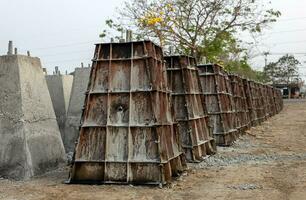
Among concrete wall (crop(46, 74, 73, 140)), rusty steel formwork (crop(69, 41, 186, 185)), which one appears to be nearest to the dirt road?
rusty steel formwork (crop(69, 41, 186, 185))

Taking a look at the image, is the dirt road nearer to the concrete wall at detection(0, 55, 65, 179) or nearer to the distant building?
the concrete wall at detection(0, 55, 65, 179)

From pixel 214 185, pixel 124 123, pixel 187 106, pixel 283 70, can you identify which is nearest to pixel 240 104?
pixel 187 106

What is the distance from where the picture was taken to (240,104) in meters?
19.2

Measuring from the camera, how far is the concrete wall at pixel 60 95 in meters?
13.0

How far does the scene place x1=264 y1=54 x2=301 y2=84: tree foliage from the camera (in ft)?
258

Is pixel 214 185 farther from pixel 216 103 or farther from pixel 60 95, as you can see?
pixel 216 103

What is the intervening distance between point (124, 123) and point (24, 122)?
7.47 ft

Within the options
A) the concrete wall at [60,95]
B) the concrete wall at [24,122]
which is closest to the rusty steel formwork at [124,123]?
the concrete wall at [24,122]

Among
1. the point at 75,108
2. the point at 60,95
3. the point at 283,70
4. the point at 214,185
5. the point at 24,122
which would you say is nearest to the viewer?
the point at 214,185

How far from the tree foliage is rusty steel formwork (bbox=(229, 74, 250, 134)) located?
197 feet

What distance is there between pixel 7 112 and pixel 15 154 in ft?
3.00

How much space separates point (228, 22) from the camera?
2661 cm

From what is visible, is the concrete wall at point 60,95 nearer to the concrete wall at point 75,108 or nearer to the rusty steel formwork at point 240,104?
the concrete wall at point 75,108

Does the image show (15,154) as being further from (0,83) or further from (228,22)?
(228,22)
